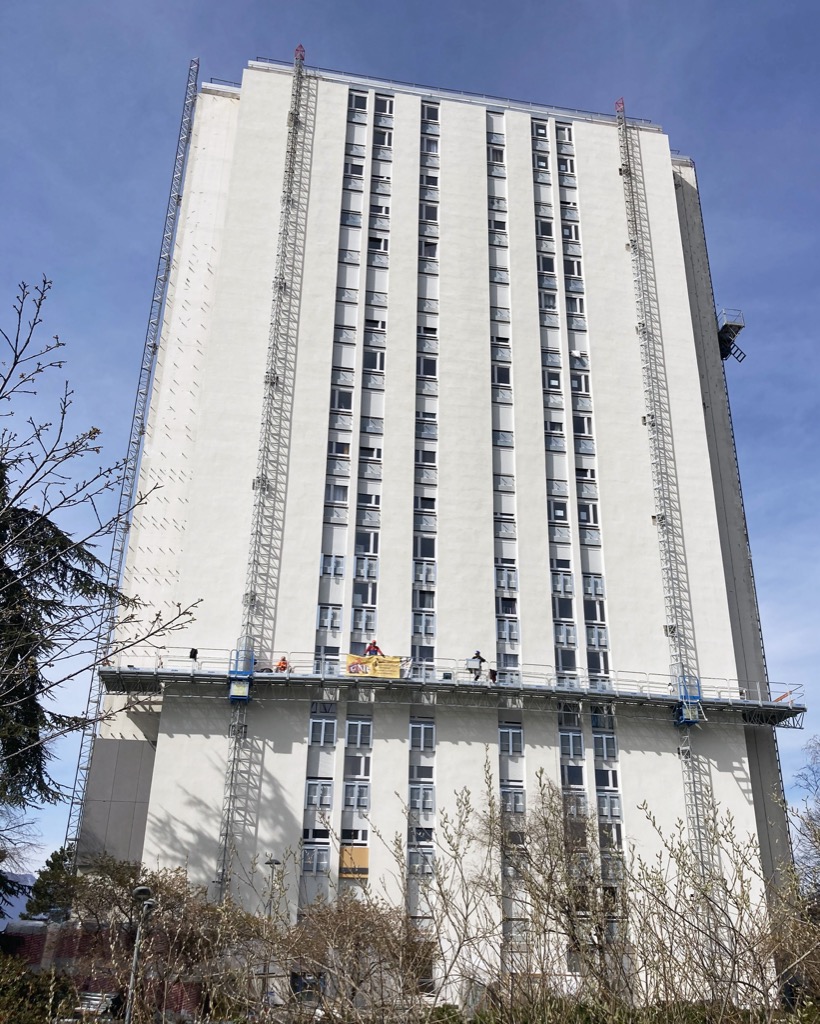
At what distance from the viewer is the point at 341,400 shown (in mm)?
54000

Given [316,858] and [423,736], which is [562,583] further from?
[316,858]

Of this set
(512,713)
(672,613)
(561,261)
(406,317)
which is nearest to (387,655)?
(512,713)

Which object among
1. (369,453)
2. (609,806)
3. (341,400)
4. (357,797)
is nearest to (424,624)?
(357,797)

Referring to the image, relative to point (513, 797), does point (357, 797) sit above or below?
below

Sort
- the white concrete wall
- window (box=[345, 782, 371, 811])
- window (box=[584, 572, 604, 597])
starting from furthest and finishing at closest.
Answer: window (box=[584, 572, 604, 597]) < the white concrete wall < window (box=[345, 782, 371, 811])

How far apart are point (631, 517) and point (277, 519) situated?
21239mm

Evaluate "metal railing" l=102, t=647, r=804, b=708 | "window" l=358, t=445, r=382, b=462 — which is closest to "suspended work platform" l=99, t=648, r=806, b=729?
"metal railing" l=102, t=647, r=804, b=708

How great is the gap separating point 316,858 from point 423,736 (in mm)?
7976

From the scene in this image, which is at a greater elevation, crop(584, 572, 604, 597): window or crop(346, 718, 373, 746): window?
crop(584, 572, 604, 597): window

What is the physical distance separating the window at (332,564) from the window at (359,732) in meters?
8.20

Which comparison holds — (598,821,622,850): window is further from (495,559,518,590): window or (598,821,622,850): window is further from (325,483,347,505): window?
(325,483,347,505): window

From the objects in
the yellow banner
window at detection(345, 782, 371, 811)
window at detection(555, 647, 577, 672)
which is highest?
window at detection(555, 647, 577, 672)

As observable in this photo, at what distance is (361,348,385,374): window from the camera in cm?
5522

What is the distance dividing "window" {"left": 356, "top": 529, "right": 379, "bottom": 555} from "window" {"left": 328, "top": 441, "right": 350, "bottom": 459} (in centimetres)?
480
